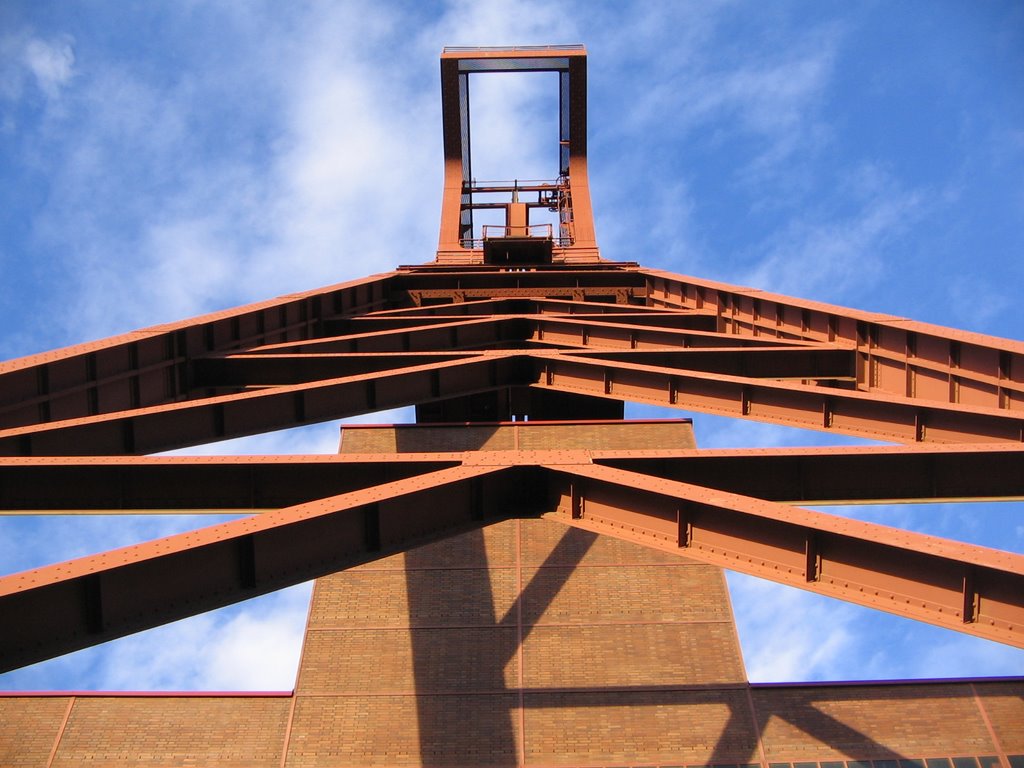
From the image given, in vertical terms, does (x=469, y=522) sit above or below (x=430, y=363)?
below

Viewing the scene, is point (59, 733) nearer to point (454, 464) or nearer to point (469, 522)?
point (454, 464)

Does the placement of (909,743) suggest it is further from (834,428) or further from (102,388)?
(102,388)

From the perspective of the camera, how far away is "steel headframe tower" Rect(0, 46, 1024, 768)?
711 cm

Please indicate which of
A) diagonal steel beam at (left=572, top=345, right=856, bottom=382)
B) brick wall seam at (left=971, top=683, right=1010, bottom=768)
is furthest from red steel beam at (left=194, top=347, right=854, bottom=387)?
brick wall seam at (left=971, top=683, right=1010, bottom=768)

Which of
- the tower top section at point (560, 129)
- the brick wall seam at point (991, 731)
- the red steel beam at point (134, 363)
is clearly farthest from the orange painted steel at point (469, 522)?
the tower top section at point (560, 129)

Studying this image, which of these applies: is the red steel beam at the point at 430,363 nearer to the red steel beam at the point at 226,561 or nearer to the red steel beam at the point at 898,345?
the red steel beam at the point at 898,345

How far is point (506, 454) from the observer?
→ 9.09m

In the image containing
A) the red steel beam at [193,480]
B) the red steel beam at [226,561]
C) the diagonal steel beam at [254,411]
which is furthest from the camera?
the diagonal steel beam at [254,411]

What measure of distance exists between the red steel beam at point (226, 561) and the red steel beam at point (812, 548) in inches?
35.2

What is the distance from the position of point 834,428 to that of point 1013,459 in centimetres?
268

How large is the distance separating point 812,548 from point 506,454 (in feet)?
9.60

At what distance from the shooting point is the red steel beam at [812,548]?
668 centimetres

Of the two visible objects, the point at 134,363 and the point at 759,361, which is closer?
the point at 134,363

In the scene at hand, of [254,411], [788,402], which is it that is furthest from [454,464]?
[788,402]
